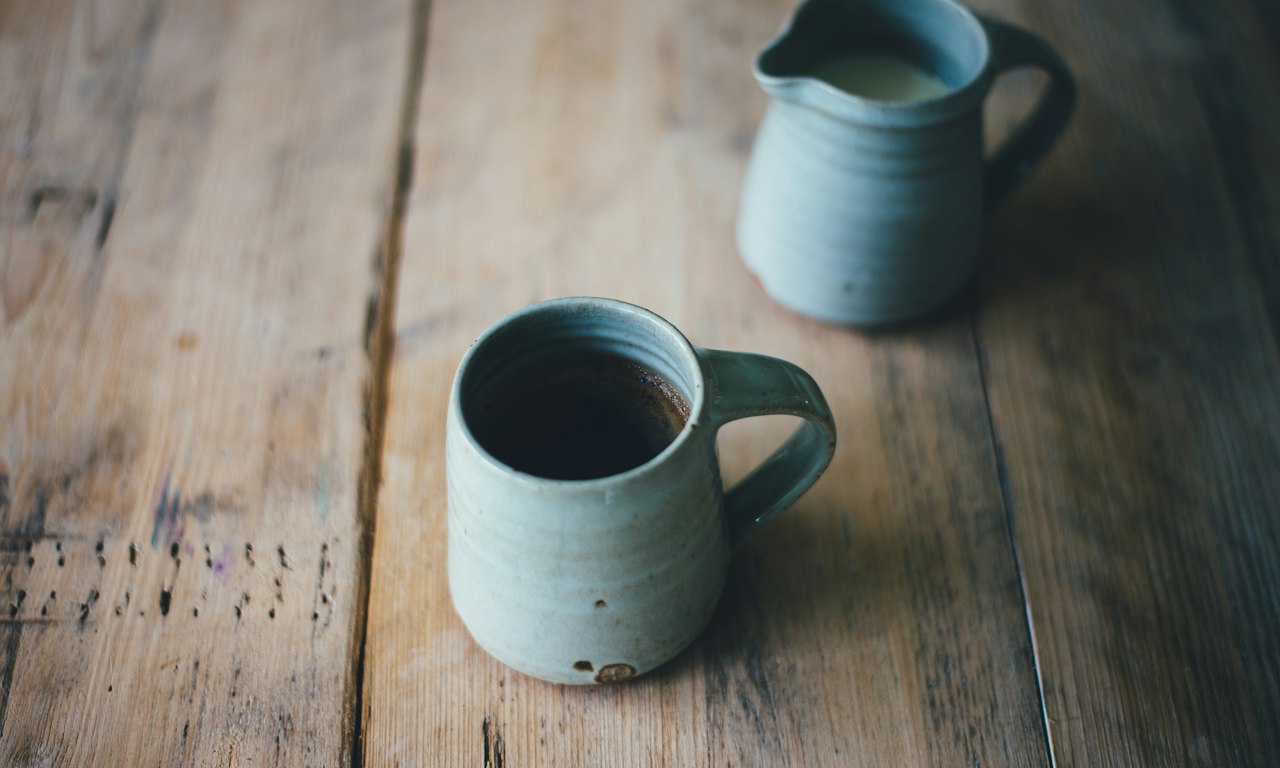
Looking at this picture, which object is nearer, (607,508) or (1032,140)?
(607,508)

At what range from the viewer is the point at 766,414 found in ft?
1.63

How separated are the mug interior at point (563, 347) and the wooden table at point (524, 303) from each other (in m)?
0.15

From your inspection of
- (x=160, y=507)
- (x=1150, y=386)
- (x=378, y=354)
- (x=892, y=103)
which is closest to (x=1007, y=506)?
(x=1150, y=386)

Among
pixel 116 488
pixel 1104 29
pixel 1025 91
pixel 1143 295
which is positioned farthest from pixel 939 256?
pixel 116 488

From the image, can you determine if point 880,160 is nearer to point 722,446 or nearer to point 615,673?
point 722,446

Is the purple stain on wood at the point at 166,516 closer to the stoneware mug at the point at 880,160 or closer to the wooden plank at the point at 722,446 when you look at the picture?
the wooden plank at the point at 722,446

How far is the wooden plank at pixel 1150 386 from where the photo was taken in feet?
1.88

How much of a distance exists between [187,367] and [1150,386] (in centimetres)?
66

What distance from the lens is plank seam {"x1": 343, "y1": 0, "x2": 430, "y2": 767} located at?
56 centimetres

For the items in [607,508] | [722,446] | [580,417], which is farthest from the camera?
[722,446]

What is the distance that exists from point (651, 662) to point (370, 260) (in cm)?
38

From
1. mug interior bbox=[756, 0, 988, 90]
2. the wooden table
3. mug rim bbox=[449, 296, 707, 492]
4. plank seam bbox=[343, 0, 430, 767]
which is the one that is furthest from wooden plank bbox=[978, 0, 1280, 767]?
plank seam bbox=[343, 0, 430, 767]

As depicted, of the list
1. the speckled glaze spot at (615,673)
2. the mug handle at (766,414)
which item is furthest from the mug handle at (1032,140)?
the speckled glaze spot at (615,673)

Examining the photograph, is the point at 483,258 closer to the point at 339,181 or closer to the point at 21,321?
the point at 339,181
